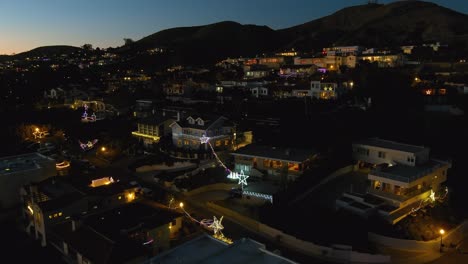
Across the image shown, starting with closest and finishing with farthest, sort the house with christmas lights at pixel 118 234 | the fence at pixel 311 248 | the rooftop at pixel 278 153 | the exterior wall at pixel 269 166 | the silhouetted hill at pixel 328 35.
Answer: the house with christmas lights at pixel 118 234 < the fence at pixel 311 248 < the exterior wall at pixel 269 166 < the rooftop at pixel 278 153 < the silhouetted hill at pixel 328 35

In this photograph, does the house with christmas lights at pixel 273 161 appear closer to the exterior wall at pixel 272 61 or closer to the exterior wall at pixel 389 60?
Answer: the exterior wall at pixel 389 60

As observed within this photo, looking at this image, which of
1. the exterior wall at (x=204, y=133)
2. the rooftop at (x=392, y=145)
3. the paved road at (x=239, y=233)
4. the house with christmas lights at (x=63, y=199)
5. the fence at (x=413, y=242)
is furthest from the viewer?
the exterior wall at (x=204, y=133)

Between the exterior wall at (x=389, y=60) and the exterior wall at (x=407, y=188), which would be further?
the exterior wall at (x=389, y=60)

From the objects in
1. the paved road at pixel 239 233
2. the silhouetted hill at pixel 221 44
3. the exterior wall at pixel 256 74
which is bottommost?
the paved road at pixel 239 233

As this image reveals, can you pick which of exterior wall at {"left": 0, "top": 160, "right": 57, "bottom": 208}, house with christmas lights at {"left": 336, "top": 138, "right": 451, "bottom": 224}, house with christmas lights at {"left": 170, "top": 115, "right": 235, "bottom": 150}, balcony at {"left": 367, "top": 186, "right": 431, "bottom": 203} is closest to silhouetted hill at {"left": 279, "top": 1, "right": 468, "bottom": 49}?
house with christmas lights at {"left": 170, "top": 115, "right": 235, "bottom": 150}

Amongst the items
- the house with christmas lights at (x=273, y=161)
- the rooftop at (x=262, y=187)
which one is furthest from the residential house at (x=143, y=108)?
the rooftop at (x=262, y=187)

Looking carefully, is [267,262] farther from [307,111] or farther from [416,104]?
[416,104]

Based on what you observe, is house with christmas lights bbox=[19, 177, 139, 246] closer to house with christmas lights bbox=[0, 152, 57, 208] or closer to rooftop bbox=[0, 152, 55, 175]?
house with christmas lights bbox=[0, 152, 57, 208]

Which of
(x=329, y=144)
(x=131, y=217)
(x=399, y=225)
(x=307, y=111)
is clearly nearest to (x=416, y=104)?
(x=307, y=111)

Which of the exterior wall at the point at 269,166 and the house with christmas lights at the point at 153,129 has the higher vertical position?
the house with christmas lights at the point at 153,129
